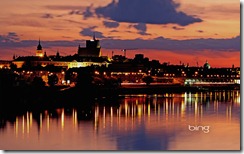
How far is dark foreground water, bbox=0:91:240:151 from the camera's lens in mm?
7219

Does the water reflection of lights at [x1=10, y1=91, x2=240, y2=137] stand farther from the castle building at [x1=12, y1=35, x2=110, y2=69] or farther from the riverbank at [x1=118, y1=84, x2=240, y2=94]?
the castle building at [x1=12, y1=35, x2=110, y2=69]

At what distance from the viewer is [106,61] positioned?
34812 mm

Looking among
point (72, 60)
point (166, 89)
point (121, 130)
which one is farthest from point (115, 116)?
point (72, 60)

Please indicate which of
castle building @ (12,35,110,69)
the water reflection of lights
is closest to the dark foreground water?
the water reflection of lights

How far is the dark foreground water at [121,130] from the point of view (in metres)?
7.22

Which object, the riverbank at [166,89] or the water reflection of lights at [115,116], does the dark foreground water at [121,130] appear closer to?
the water reflection of lights at [115,116]

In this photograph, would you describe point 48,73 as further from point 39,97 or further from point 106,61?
point 39,97

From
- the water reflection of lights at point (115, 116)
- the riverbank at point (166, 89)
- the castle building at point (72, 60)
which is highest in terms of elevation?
the castle building at point (72, 60)

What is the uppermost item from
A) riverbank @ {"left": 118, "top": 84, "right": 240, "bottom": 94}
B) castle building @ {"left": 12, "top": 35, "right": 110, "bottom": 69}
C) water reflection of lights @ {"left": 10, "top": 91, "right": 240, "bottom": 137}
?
castle building @ {"left": 12, "top": 35, "right": 110, "bottom": 69}

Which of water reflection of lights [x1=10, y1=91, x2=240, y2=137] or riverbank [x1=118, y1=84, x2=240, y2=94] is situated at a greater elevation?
water reflection of lights [x1=10, y1=91, x2=240, y2=137]

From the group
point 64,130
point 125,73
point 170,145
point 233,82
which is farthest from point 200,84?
point 170,145

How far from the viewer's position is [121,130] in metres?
8.88

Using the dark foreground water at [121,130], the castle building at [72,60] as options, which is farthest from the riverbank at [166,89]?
the dark foreground water at [121,130]

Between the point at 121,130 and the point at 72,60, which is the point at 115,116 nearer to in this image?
the point at 121,130
